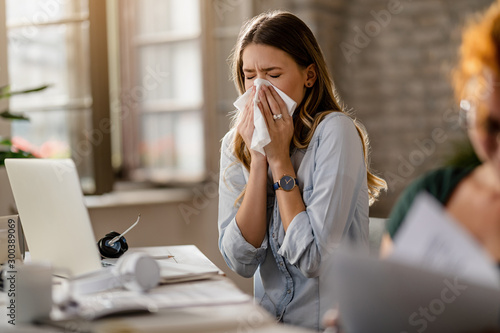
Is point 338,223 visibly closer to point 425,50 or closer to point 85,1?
point 85,1

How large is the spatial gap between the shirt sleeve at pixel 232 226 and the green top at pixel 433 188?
550 millimetres

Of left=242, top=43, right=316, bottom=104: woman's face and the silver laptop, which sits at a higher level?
left=242, top=43, right=316, bottom=104: woman's face

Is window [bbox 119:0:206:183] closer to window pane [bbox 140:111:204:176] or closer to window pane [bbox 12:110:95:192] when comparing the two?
window pane [bbox 140:111:204:176]

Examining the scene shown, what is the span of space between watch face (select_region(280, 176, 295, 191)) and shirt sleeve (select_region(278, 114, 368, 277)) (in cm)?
5

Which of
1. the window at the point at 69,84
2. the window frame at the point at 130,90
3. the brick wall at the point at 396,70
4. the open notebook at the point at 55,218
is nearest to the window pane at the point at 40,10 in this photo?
the window at the point at 69,84

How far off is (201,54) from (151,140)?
0.54 m

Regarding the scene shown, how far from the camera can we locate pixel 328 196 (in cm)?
135

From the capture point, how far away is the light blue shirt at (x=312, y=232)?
1345mm

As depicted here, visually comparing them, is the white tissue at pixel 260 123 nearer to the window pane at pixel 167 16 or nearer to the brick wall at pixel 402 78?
the window pane at pixel 167 16

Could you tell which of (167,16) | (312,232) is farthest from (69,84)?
(312,232)

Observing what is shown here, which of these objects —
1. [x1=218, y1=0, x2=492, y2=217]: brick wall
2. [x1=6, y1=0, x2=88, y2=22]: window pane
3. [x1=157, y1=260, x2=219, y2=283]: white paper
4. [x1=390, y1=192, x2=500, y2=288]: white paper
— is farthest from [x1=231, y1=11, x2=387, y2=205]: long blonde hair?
[x1=218, y1=0, x2=492, y2=217]: brick wall

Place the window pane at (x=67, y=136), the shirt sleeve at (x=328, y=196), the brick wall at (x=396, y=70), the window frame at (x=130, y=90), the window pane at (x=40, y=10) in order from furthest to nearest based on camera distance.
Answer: the brick wall at (x=396, y=70) < the window frame at (x=130, y=90) < the window pane at (x=67, y=136) < the window pane at (x=40, y=10) < the shirt sleeve at (x=328, y=196)

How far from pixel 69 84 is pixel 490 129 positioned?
2.29 meters

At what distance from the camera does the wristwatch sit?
139 cm
